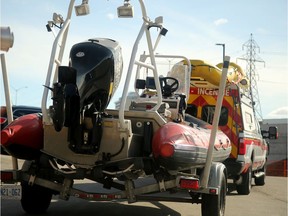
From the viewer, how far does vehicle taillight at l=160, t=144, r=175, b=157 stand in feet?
17.9

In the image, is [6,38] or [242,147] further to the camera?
[242,147]

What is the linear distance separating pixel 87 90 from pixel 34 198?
2.19 metres

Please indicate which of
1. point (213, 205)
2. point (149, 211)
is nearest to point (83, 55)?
point (213, 205)

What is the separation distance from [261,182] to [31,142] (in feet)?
33.1

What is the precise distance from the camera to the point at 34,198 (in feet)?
22.6

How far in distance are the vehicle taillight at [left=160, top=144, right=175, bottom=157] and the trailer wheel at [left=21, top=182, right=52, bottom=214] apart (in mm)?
2295

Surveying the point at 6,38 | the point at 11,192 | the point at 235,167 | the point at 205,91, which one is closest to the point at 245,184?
the point at 235,167

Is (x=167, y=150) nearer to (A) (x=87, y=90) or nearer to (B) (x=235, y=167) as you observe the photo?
(A) (x=87, y=90)

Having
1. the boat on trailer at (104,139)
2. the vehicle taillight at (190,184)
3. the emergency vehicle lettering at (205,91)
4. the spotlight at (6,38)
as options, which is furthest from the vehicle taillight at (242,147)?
the spotlight at (6,38)

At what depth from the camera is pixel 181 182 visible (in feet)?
18.7

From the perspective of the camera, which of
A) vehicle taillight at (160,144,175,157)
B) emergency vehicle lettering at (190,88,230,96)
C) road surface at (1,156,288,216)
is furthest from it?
emergency vehicle lettering at (190,88,230,96)

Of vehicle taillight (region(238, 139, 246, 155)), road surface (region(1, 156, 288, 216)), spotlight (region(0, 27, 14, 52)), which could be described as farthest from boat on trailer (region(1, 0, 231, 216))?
vehicle taillight (region(238, 139, 246, 155))

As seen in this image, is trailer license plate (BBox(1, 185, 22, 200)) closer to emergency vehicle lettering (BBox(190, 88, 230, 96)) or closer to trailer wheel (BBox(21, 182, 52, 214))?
trailer wheel (BBox(21, 182, 52, 214))

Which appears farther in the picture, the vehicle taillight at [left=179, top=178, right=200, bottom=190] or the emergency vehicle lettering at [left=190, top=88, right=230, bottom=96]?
the emergency vehicle lettering at [left=190, top=88, right=230, bottom=96]
